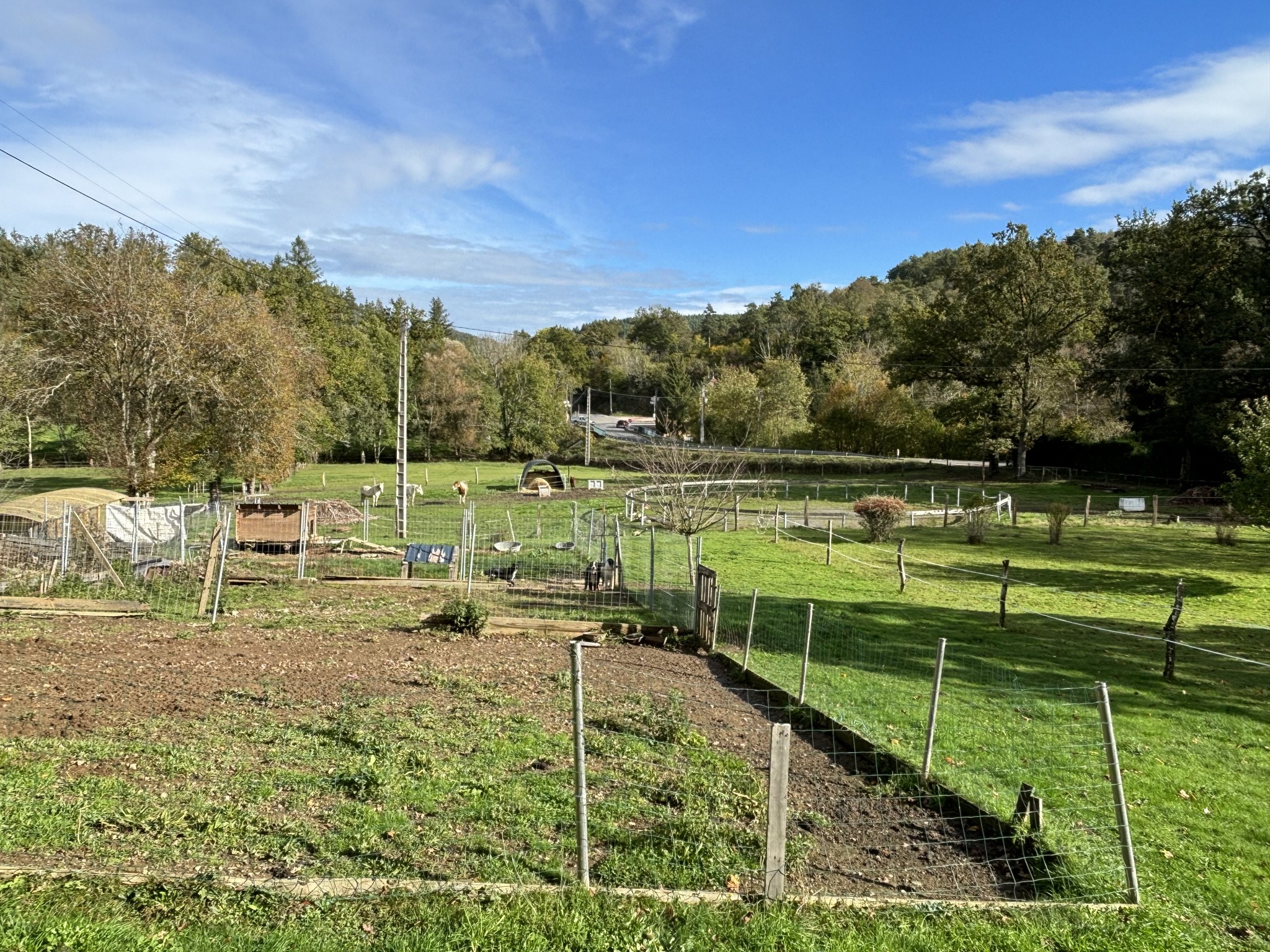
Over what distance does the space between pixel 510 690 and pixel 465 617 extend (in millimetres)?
3194

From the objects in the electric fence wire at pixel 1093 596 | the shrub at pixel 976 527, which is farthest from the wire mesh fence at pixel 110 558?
the shrub at pixel 976 527

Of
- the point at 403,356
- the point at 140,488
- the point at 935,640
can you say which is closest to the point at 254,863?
the point at 935,640

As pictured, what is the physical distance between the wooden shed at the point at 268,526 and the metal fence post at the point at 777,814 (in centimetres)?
1859

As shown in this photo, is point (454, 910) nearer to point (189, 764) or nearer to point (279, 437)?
point (189, 764)

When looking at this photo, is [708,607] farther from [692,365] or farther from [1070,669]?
[692,365]

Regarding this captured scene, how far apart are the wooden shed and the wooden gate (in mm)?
12716

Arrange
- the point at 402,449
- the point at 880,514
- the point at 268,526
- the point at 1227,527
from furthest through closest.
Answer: the point at 1227,527 < the point at 880,514 < the point at 402,449 < the point at 268,526

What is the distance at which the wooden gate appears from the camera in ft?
Answer: 39.4

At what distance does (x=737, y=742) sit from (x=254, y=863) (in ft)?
14.7

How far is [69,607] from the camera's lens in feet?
43.8

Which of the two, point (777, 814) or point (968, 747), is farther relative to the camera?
point (968, 747)

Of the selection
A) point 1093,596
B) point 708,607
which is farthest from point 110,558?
point 1093,596

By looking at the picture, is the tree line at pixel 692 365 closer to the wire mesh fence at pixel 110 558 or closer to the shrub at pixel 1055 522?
the shrub at pixel 1055 522

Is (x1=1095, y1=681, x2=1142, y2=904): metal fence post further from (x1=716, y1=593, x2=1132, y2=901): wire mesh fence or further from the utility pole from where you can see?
the utility pole
